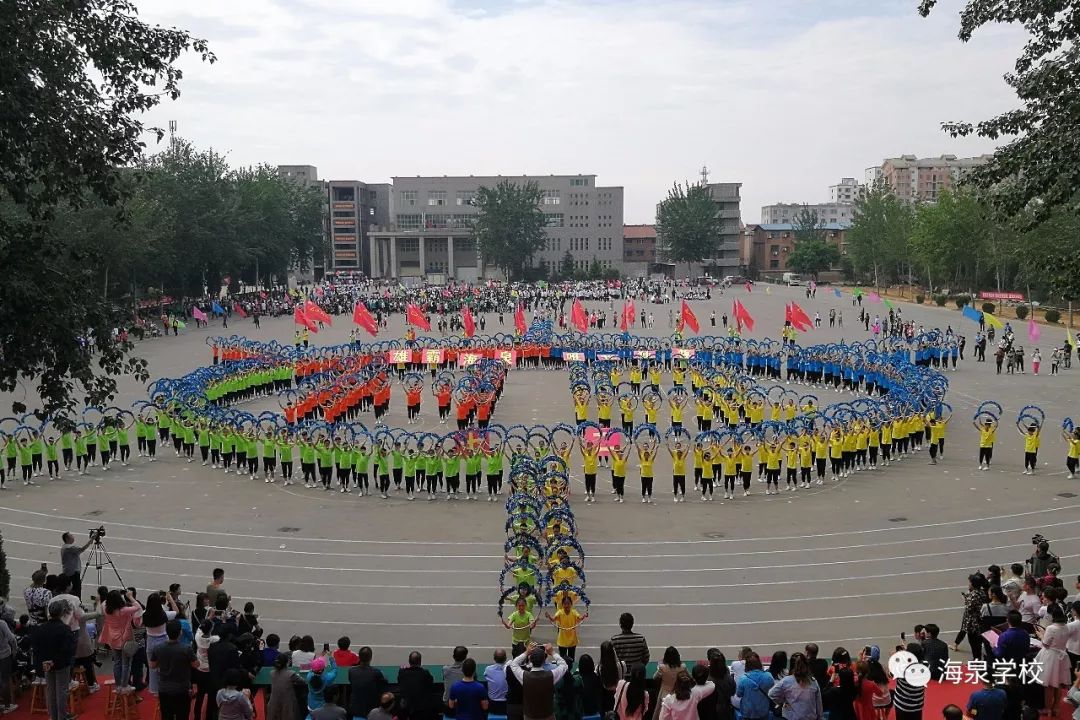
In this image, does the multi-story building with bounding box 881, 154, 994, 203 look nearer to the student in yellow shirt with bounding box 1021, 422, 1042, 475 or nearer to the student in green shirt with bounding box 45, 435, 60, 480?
the student in yellow shirt with bounding box 1021, 422, 1042, 475

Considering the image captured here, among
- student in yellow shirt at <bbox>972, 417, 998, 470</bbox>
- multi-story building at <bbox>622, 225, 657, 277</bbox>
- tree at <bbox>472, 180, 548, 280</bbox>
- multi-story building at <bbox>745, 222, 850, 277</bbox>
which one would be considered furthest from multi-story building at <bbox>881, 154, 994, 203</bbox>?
student in yellow shirt at <bbox>972, 417, 998, 470</bbox>

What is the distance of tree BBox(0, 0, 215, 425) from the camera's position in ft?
29.0

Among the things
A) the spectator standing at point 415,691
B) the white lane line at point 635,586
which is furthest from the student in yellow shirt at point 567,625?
the white lane line at point 635,586

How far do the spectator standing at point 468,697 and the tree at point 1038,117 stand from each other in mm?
9606

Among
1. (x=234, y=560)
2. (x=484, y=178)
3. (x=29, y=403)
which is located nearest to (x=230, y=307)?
(x=29, y=403)

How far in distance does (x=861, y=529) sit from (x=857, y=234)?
266ft

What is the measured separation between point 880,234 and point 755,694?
86.8 metres

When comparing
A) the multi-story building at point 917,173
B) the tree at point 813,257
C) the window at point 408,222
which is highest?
the multi-story building at point 917,173

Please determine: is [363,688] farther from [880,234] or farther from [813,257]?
[813,257]

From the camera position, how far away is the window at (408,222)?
10562cm

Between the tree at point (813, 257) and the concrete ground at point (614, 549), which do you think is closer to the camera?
the concrete ground at point (614, 549)

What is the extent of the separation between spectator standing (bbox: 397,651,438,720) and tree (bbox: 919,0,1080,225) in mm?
9845

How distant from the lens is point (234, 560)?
14328 millimetres

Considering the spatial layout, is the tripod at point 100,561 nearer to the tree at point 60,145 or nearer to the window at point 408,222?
the tree at point 60,145
